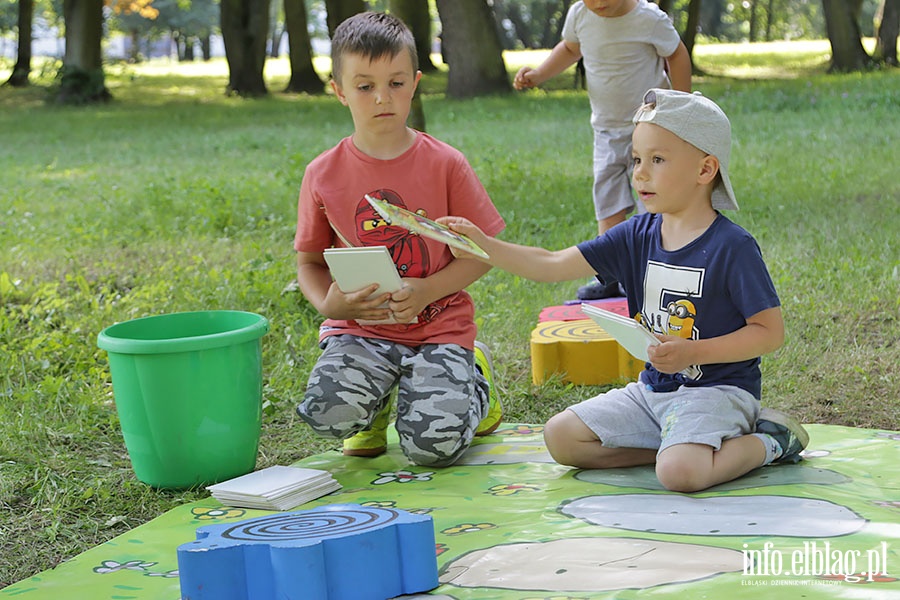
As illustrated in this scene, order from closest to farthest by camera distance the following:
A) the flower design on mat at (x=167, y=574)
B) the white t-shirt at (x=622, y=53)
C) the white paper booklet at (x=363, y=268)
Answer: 1. the flower design on mat at (x=167, y=574)
2. the white paper booklet at (x=363, y=268)
3. the white t-shirt at (x=622, y=53)

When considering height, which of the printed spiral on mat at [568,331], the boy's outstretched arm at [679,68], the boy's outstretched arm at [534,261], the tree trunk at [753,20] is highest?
the tree trunk at [753,20]

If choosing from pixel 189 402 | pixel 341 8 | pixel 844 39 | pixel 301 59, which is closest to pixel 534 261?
pixel 189 402

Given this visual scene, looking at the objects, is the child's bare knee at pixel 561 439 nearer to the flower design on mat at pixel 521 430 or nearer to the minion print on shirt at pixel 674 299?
the minion print on shirt at pixel 674 299

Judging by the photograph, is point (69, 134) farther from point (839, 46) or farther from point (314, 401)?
point (839, 46)

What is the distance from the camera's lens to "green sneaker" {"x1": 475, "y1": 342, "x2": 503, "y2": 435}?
317cm

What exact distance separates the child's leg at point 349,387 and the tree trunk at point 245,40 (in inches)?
617

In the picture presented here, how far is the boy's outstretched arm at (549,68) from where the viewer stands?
4199 millimetres

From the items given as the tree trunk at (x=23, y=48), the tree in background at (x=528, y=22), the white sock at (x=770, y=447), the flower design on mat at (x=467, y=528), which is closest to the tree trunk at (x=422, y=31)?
the tree trunk at (x=23, y=48)

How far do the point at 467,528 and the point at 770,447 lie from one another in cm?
79

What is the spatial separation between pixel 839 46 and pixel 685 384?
16.2m

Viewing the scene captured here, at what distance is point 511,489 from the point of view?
262 centimetres

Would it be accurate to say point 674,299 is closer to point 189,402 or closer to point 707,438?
point 707,438

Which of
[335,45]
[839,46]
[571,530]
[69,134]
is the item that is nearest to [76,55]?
[69,134]

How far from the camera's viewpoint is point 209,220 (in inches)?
232
